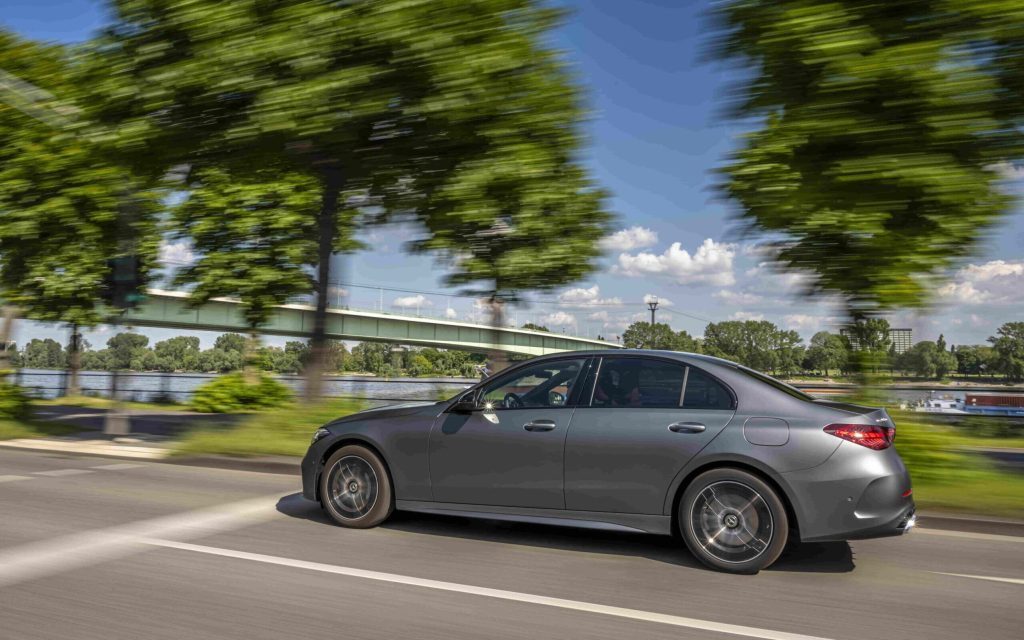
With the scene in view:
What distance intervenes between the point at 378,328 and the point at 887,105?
149ft

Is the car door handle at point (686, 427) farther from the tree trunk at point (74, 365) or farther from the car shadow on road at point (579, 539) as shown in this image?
the tree trunk at point (74, 365)

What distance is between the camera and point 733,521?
5590mm

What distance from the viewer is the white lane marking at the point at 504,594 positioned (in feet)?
14.3

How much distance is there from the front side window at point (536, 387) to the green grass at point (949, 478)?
3712 mm

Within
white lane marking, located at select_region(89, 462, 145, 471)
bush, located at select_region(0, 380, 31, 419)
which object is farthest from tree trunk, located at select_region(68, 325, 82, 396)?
white lane marking, located at select_region(89, 462, 145, 471)

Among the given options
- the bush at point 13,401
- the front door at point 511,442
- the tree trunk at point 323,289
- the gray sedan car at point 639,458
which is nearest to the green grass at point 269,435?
the tree trunk at point 323,289

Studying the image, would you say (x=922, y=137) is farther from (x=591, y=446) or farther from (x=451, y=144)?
(x=451, y=144)

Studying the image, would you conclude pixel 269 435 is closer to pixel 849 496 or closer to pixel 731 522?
pixel 731 522

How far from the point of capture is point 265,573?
5367 mm

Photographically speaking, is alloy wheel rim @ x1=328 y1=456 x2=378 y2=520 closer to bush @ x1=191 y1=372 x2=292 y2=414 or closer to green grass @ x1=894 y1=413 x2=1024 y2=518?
green grass @ x1=894 y1=413 x2=1024 y2=518

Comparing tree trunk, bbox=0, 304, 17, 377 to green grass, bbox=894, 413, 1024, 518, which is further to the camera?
tree trunk, bbox=0, 304, 17, 377

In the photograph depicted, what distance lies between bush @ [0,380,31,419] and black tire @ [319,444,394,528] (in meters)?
12.4

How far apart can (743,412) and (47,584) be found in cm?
456

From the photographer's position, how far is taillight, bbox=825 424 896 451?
5.41 meters
